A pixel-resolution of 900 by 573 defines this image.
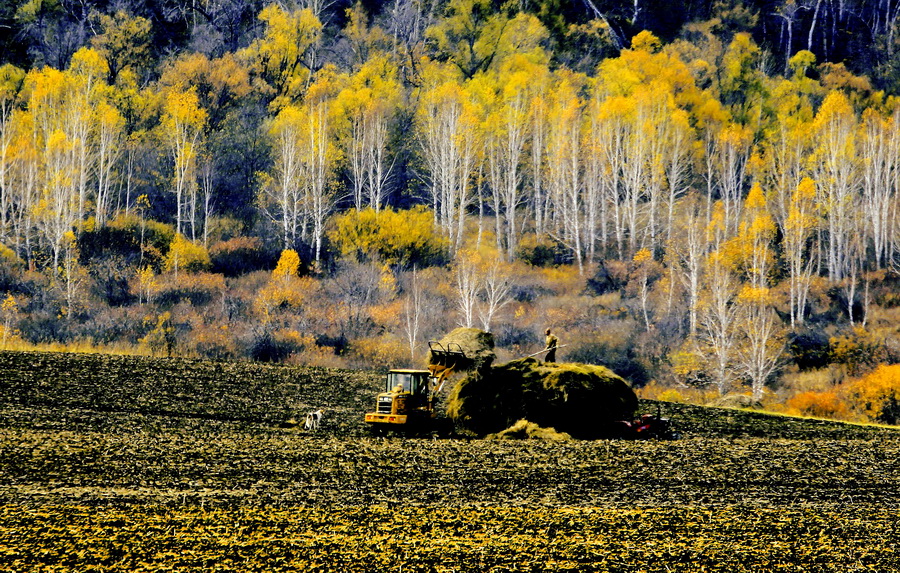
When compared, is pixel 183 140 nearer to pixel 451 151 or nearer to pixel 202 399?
pixel 451 151

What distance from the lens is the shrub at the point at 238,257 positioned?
2277 inches

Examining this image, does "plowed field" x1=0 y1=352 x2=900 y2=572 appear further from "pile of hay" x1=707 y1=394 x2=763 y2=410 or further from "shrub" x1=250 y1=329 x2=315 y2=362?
"shrub" x1=250 y1=329 x2=315 y2=362

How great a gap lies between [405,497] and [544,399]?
27.7ft

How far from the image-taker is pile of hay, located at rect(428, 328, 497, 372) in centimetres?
2577

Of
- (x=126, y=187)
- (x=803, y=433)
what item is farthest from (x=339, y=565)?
(x=126, y=187)

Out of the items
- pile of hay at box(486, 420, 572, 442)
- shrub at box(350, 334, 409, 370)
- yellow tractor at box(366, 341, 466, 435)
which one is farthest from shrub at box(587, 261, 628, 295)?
pile of hay at box(486, 420, 572, 442)

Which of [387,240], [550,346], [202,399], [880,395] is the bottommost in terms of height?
[880,395]

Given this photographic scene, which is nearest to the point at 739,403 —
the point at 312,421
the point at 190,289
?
the point at 312,421

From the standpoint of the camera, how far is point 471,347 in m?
26.5

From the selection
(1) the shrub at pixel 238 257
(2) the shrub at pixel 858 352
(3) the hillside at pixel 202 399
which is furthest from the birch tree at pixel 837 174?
(1) the shrub at pixel 238 257

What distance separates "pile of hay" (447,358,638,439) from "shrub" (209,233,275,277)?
35994 mm

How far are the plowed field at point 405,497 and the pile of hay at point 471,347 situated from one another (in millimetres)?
3271

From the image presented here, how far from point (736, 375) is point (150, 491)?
3163 cm

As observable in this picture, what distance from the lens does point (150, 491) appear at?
599 inches
